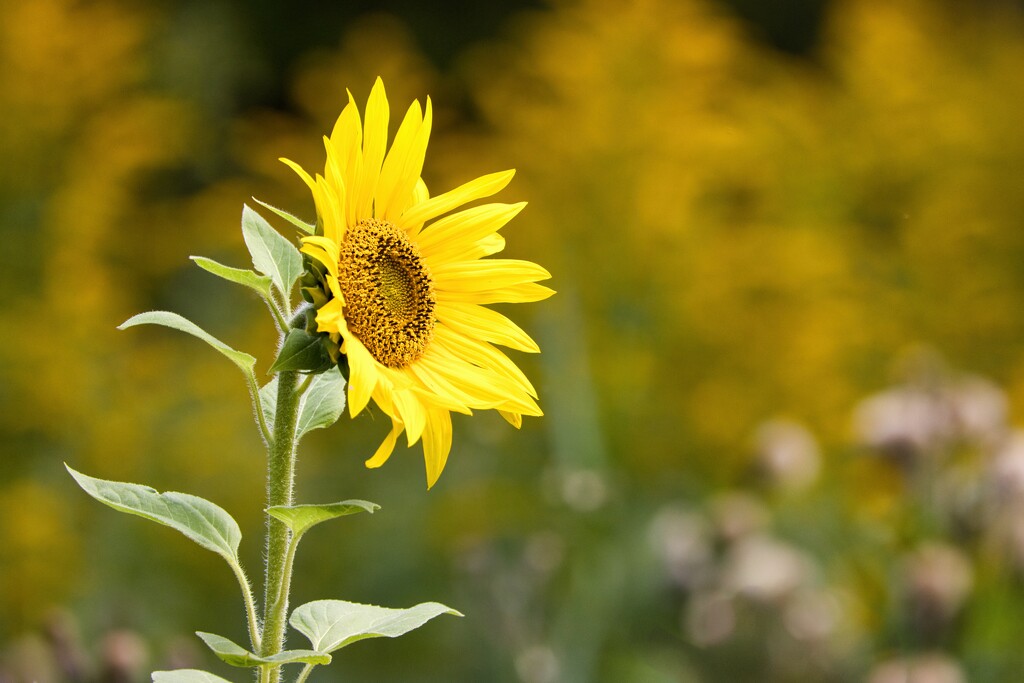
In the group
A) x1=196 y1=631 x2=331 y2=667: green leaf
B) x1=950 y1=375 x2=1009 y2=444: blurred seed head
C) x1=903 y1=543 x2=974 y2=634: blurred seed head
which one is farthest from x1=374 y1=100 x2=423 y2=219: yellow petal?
x1=950 y1=375 x2=1009 y2=444: blurred seed head

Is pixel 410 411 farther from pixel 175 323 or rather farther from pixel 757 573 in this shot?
pixel 757 573

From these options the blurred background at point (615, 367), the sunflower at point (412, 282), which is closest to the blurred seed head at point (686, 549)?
the blurred background at point (615, 367)

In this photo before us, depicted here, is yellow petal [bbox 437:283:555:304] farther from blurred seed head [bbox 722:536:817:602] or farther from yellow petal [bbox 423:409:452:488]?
blurred seed head [bbox 722:536:817:602]

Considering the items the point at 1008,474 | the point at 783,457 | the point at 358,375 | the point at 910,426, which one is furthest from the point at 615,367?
the point at 358,375

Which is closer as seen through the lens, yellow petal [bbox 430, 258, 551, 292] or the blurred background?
yellow petal [bbox 430, 258, 551, 292]

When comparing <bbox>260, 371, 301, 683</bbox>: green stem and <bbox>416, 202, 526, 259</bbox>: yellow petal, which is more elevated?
<bbox>416, 202, 526, 259</bbox>: yellow petal

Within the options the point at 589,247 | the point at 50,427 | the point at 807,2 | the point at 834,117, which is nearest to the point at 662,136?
the point at 589,247

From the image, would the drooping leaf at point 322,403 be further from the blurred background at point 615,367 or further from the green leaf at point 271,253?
the blurred background at point 615,367
